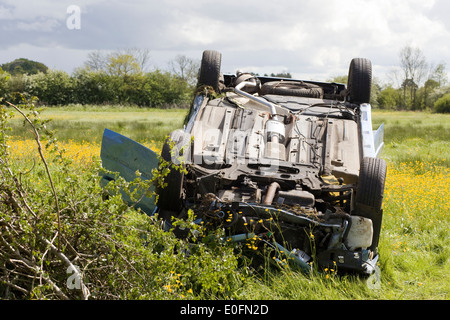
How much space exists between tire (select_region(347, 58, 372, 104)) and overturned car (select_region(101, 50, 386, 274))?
0.05 feet

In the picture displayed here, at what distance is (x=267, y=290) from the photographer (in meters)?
3.95

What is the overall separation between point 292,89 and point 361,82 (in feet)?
3.60

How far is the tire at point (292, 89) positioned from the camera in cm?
711

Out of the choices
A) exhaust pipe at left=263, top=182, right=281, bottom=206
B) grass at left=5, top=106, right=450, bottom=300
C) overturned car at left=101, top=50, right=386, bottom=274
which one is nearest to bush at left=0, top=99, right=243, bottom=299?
grass at left=5, top=106, right=450, bottom=300

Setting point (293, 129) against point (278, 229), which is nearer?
point (278, 229)

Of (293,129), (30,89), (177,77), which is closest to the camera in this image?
(293,129)

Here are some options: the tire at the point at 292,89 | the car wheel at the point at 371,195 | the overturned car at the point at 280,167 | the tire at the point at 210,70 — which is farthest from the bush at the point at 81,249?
the tire at the point at 292,89

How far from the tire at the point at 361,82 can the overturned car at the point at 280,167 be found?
0.01 meters

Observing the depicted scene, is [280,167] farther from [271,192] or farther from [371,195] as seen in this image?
[371,195]

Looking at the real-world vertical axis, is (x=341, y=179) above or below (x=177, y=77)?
below

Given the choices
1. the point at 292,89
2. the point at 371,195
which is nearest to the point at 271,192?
the point at 371,195
